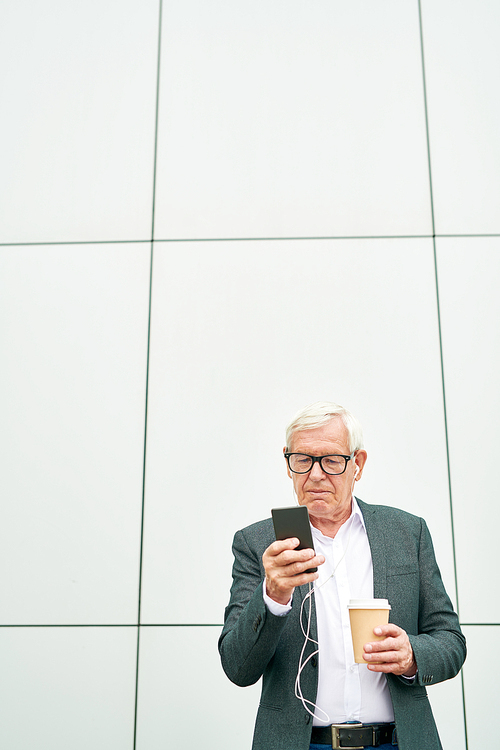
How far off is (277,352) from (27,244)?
44.0 inches

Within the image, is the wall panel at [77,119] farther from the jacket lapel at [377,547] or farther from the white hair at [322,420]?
the jacket lapel at [377,547]

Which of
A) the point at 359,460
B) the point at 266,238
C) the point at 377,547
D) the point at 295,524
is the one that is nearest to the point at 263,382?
the point at 266,238

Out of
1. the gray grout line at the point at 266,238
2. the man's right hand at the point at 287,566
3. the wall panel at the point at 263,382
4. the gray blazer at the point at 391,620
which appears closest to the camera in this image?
the man's right hand at the point at 287,566

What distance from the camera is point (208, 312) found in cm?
269

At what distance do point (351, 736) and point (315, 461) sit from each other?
1.89 ft

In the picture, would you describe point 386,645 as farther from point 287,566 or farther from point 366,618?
point 287,566

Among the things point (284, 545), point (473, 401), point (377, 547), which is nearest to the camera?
point (284, 545)

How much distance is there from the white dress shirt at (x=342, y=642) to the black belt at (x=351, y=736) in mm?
19

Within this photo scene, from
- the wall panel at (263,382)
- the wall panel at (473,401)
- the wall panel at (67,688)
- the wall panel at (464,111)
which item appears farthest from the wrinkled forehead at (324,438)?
the wall panel at (464,111)

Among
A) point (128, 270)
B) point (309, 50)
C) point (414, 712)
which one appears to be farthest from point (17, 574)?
point (309, 50)

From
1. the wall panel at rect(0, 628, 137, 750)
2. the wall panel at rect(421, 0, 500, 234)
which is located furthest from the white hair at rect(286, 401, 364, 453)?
the wall panel at rect(421, 0, 500, 234)

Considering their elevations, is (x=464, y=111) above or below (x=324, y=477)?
above

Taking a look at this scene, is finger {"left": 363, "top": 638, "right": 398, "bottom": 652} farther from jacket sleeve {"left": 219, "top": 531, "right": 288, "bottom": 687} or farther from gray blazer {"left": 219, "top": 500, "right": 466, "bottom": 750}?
jacket sleeve {"left": 219, "top": 531, "right": 288, "bottom": 687}

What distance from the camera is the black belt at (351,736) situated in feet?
4.62
